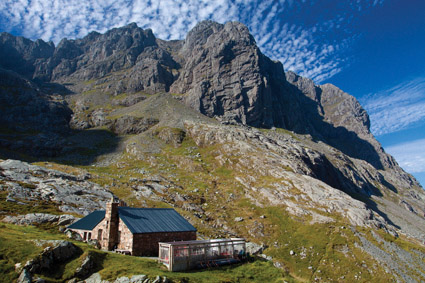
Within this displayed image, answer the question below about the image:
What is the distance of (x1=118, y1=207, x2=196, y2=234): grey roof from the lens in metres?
35.0

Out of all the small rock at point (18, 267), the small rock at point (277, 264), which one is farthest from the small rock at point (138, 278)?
the small rock at point (277, 264)

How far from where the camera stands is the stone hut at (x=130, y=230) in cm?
3384

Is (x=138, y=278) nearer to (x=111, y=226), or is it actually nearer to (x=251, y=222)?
(x=111, y=226)

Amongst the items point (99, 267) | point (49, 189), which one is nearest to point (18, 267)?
point (99, 267)

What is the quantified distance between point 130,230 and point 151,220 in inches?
216

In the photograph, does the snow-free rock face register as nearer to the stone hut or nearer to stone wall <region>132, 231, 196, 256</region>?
the stone hut

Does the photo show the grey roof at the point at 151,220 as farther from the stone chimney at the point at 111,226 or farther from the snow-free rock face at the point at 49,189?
the snow-free rock face at the point at 49,189

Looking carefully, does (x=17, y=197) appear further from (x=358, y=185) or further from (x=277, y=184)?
(x=358, y=185)

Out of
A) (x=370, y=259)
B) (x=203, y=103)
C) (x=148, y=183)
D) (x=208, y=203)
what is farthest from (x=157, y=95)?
(x=370, y=259)

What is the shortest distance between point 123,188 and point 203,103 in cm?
12191

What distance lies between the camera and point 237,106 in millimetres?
198000

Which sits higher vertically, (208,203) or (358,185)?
(358,185)

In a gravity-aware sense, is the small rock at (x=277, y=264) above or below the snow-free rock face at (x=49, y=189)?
below

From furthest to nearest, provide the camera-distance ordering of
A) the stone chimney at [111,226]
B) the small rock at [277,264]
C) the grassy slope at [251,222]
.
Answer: the grassy slope at [251,222], the small rock at [277,264], the stone chimney at [111,226]
